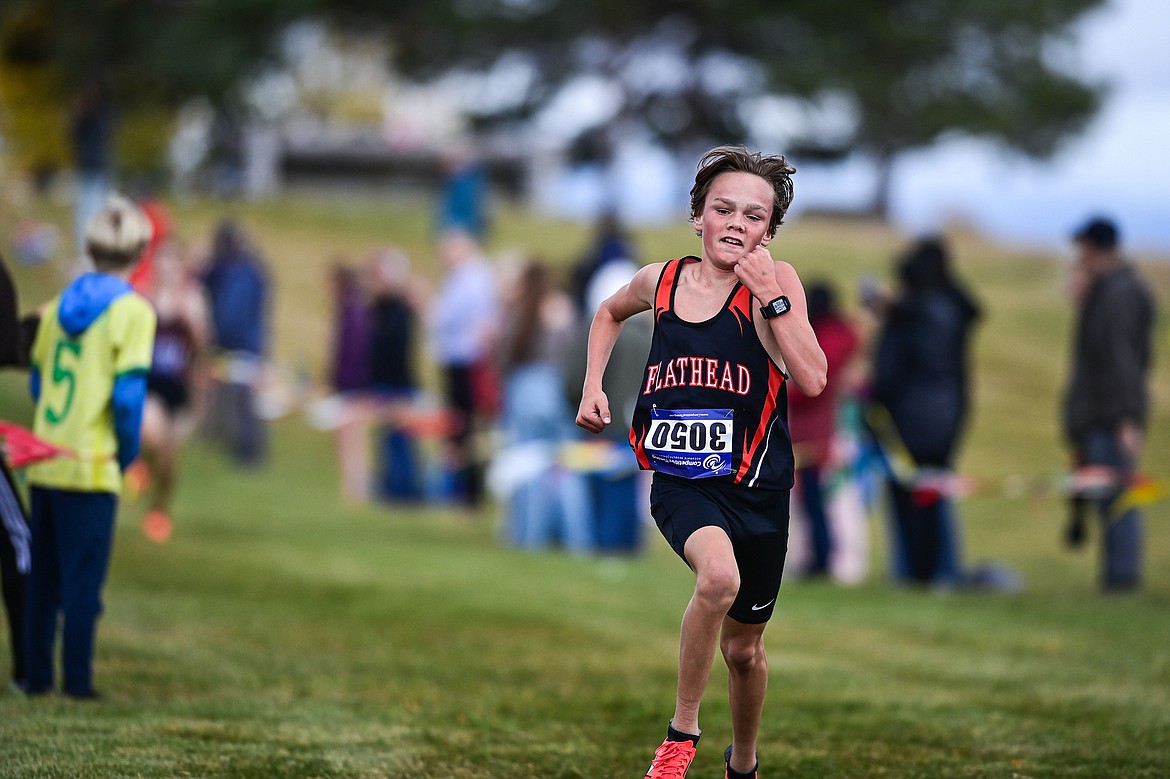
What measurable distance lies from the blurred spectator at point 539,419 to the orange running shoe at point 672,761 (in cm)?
903

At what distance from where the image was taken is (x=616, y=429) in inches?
517

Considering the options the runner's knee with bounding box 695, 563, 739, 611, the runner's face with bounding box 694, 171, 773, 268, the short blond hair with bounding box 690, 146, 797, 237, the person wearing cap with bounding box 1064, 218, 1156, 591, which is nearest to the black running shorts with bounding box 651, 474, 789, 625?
the runner's knee with bounding box 695, 563, 739, 611

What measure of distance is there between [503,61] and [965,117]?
13.0 metres

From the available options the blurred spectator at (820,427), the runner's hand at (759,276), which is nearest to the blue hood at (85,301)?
the runner's hand at (759,276)

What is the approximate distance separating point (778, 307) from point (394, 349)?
12.6m

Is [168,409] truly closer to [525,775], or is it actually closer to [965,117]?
[525,775]

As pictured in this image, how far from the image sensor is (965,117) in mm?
44250

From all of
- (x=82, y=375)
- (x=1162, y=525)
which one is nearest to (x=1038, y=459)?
(x=1162, y=525)

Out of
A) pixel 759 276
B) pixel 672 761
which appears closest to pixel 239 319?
pixel 759 276

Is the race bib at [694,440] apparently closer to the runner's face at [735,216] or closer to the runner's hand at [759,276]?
the runner's hand at [759,276]

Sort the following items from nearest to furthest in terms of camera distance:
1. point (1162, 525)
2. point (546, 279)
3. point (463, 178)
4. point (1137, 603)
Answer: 1. point (1137, 603)
2. point (546, 279)
3. point (1162, 525)
4. point (463, 178)

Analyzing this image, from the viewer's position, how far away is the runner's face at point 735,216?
5.04 m

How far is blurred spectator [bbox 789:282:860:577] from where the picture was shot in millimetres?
12289

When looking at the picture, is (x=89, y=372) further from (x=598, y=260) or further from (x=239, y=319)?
(x=239, y=319)
